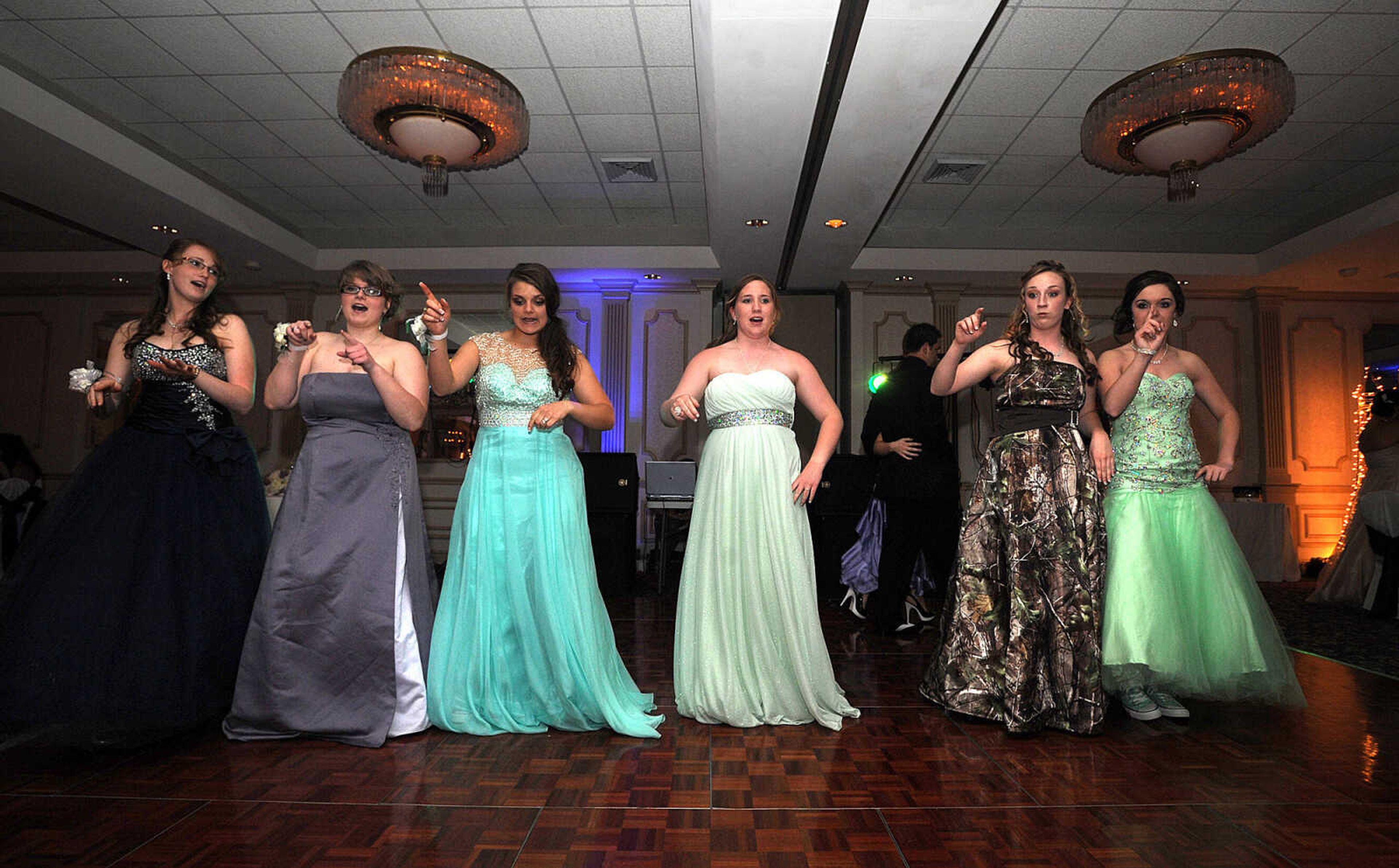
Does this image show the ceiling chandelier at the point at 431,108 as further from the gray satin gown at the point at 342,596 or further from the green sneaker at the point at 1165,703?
the green sneaker at the point at 1165,703

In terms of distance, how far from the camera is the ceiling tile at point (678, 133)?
17.5ft

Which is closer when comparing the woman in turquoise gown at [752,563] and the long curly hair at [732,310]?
the woman in turquoise gown at [752,563]

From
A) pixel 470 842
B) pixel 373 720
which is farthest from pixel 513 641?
pixel 470 842

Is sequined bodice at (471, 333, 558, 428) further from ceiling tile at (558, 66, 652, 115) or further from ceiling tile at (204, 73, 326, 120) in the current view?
ceiling tile at (204, 73, 326, 120)

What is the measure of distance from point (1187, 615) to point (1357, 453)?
24.0 feet

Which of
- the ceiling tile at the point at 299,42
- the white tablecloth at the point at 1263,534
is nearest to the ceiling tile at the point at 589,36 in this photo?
the ceiling tile at the point at 299,42

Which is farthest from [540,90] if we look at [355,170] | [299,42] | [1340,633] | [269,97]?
[1340,633]

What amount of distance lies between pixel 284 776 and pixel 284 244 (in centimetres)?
657

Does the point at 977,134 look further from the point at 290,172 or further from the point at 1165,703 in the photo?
the point at 290,172

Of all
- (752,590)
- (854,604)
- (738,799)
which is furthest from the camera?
(854,604)

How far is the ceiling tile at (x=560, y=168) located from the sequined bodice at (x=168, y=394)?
378cm

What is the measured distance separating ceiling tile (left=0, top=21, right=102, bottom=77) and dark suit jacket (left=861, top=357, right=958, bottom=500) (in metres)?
5.27

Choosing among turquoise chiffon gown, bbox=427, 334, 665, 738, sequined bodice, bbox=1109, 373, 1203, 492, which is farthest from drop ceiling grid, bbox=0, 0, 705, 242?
sequined bodice, bbox=1109, 373, 1203, 492

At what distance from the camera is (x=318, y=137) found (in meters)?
5.65
